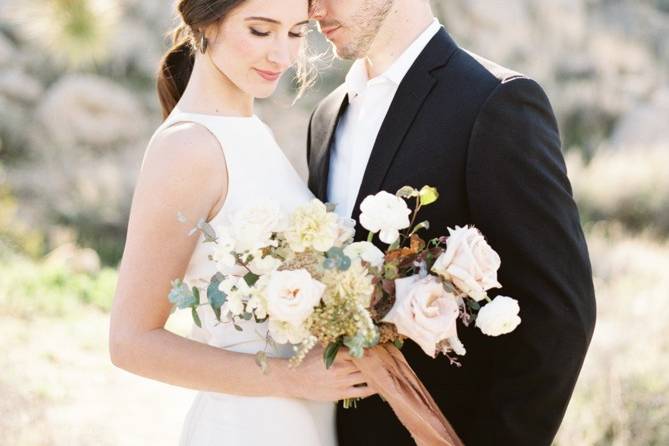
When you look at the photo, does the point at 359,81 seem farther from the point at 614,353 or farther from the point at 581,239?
the point at 614,353

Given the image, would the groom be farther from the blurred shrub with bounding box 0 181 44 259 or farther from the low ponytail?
the blurred shrub with bounding box 0 181 44 259

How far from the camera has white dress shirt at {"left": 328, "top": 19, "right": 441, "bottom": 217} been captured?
10.1ft

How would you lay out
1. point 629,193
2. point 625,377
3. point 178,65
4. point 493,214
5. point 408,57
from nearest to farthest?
point 493,214 → point 408,57 → point 178,65 → point 625,377 → point 629,193

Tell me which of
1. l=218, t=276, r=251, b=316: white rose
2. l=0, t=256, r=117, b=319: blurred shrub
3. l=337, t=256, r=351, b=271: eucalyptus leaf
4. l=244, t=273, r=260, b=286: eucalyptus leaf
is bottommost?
l=0, t=256, r=117, b=319: blurred shrub

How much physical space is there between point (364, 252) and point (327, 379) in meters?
0.44

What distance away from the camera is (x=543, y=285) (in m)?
2.56

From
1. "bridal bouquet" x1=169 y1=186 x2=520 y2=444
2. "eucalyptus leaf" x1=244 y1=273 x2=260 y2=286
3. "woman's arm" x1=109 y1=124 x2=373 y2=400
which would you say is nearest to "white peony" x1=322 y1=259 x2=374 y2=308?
"bridal bouquet" x1=169 y1=186 x2=520 y2=444

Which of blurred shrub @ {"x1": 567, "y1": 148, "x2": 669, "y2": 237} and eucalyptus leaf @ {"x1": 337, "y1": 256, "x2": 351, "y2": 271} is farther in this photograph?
blurred shrub @ {"x1": 567, "y1": 148, "x2": 669, "y2": 237}

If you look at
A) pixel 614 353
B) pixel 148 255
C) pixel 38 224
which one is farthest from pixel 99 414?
pixel 38 224

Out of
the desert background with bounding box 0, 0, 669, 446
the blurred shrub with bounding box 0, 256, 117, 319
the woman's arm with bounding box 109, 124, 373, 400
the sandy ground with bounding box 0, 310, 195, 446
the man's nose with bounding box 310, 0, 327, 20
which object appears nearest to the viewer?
the woman's arm with bounding box 109, 124, 373, 400

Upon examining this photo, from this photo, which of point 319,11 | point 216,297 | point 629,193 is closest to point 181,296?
point 216,297

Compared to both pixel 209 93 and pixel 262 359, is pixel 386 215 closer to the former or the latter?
pixel 262 359

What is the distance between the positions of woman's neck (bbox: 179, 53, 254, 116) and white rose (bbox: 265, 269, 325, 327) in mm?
880

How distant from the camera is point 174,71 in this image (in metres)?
3.24
